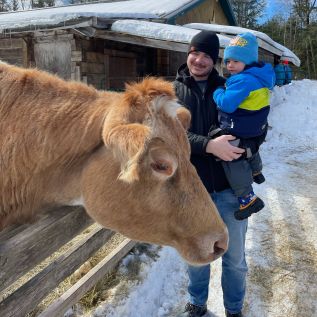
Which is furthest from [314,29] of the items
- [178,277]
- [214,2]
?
[178,277]

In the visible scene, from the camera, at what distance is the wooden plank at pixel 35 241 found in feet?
6.39

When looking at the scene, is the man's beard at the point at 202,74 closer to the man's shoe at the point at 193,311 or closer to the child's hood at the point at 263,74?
the child's hood at the point at 263,74

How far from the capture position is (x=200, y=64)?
306 centimetres

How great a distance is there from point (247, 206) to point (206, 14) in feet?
56.0

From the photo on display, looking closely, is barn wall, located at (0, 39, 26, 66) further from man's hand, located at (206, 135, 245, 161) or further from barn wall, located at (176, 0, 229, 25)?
man's hand, located at (206, 135, 245, 161)

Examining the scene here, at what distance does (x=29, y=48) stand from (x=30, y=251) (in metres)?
10.6

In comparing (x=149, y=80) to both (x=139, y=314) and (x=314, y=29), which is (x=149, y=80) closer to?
(x=139, y=314)

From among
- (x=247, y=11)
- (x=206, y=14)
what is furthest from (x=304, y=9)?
(x=206, y=14)

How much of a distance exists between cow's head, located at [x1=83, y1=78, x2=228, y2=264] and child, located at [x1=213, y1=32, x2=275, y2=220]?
876mm

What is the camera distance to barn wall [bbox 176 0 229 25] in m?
15.8

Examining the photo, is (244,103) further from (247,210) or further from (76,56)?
(76,56)

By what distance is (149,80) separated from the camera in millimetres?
2086

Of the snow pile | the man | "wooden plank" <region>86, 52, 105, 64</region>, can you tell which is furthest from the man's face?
the snow pile

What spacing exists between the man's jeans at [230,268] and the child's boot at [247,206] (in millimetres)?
128
